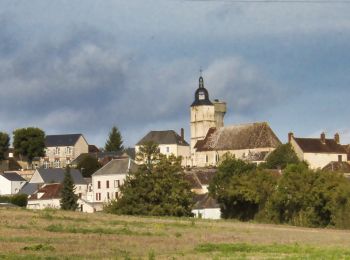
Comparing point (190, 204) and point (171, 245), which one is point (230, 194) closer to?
point (190, 204)

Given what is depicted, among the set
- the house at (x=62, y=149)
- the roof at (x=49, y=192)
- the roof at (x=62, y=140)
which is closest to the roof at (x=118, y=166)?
the roof at (x=49, y=192)

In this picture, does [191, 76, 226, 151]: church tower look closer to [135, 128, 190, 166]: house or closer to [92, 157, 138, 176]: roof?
[135, 128, 190, 166]: house

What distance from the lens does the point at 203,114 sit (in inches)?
6914

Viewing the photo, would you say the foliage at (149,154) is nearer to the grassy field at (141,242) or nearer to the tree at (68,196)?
the tree at (68,196)

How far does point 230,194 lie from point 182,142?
8658 centimetres

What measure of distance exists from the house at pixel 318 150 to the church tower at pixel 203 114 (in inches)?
1220

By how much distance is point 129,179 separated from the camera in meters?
85.8

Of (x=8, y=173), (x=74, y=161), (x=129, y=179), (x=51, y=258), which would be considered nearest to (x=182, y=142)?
(x=74, y=161)

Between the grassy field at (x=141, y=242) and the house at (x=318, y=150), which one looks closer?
the grassy field at (x=141, y=242)

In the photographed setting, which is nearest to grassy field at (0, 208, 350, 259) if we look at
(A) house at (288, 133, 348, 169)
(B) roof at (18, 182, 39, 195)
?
(B) roof at (18, 182, 39, 195)

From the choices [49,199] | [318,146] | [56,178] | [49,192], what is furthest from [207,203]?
[56,178]

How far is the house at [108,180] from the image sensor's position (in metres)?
130

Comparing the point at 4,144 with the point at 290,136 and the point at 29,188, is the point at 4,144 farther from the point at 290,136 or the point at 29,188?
the point at 290,136

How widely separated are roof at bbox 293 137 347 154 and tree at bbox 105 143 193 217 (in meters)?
55.8
